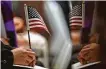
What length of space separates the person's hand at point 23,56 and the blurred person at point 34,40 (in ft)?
0.06

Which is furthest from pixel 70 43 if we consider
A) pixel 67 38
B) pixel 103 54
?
pixel 103 54

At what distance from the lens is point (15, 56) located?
1224 mm

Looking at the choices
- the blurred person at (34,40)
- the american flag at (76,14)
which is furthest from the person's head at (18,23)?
the american flag at (76,14)

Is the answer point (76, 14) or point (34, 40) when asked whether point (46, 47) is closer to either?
point (34, 40)

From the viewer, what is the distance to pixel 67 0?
1.21 m

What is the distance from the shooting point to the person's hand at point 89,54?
1228 mm

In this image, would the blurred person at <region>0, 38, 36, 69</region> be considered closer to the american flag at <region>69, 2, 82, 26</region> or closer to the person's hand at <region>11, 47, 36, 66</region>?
the person's hand at <region>11, 47, 36, 66</region>

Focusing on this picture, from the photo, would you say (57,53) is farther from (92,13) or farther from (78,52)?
(92,13)

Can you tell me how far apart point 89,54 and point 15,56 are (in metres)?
0.28

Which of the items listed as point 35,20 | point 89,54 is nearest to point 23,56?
point 35,20

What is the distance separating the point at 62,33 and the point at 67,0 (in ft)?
0.40

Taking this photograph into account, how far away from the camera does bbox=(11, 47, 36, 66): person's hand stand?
4.01ft

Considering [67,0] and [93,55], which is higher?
[67,0]

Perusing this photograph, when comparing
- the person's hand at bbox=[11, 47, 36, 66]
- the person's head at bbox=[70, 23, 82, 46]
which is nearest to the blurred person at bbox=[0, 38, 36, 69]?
the person's hand at bbox=[11, 47, 36, 66]
